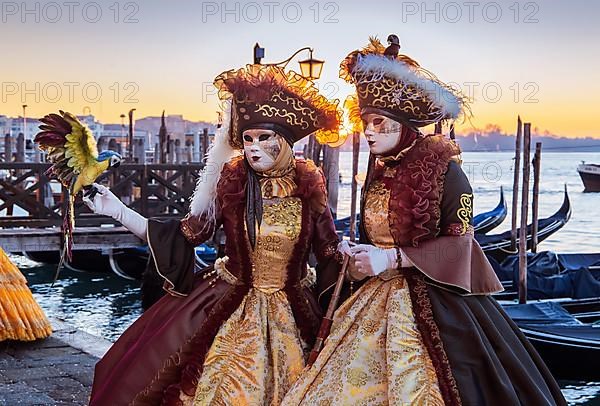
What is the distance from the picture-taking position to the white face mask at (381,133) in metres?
2.64

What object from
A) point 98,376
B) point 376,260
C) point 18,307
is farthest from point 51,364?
point 376,260

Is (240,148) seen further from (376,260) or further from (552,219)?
(552,219)

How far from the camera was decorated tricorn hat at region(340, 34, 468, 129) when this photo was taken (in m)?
2.60

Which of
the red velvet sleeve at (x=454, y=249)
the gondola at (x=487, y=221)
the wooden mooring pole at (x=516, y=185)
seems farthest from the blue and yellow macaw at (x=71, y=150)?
the gondola at (x=487, y=221)

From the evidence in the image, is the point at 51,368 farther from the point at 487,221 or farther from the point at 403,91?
the point at 487,221

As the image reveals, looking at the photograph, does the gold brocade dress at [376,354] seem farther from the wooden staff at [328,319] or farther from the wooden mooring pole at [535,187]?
the wooden mooring pole at [535,187]

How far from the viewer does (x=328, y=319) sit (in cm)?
265

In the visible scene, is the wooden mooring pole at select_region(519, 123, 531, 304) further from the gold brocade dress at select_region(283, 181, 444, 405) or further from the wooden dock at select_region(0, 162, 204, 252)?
the gold brocade dress at select_region(283, 181, 444, 405)

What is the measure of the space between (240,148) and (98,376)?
34.0 inches

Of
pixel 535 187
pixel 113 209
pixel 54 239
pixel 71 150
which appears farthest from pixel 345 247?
pixel 535 187

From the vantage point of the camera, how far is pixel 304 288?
9.41 ft

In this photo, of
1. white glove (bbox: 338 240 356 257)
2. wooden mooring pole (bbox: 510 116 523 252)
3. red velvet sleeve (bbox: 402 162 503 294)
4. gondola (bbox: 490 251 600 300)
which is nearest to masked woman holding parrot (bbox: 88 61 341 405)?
white glove (bbox: 338 240 356 257)

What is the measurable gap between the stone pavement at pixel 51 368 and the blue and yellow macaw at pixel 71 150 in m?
1.07

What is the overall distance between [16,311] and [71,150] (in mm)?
1958
